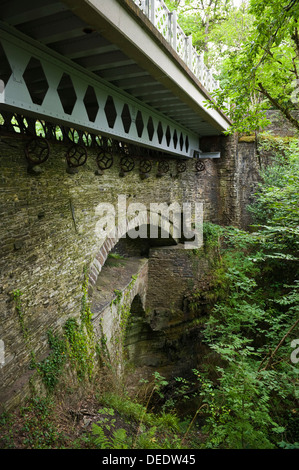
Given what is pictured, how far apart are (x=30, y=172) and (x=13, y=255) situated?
3.57ft

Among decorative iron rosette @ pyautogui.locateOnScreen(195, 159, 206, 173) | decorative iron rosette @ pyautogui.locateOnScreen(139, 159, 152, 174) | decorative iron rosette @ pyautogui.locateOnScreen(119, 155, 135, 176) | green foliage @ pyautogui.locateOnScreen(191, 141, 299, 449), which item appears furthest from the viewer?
decorative iron rosette @ pyautogui.locateOnScreen(195, 159, 206, 173)

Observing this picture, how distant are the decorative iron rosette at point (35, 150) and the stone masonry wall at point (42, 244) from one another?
0.27 feet

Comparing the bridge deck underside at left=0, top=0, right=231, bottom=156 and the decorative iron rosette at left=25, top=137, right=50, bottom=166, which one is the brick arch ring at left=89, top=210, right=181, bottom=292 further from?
the decorative iron rosette at left=25, top=137, right=50, bottom=166

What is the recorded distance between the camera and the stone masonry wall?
319 cm

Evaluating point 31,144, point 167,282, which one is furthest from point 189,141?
point 31,144

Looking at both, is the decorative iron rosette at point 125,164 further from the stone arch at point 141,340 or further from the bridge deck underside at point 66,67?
the stone arch at point 141,340

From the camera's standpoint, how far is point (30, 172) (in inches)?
138

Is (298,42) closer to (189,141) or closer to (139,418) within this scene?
(189,141)

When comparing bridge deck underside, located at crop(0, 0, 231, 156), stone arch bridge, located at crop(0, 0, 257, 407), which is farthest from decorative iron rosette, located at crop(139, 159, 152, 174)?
bridge deck underside, located at crop(0, 0, 231, 156)

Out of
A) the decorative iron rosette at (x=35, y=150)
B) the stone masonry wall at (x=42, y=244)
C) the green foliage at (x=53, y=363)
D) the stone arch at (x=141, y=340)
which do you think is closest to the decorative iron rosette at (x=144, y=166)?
the stone masonry wall at (x=42, y=244)

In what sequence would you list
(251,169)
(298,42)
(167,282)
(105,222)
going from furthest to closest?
(251,169) < (167,282) < (105,222) < (298,42)

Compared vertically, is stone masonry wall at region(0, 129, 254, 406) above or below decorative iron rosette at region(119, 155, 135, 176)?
below

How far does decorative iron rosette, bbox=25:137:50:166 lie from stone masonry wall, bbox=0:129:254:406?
82 mm

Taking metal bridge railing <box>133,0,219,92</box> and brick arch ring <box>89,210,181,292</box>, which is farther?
brick arch ring <box>89,210,181,292</box>
